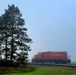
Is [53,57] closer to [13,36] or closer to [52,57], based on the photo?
[52,57]

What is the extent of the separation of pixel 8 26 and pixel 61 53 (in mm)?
36160

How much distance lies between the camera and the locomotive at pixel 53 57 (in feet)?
266

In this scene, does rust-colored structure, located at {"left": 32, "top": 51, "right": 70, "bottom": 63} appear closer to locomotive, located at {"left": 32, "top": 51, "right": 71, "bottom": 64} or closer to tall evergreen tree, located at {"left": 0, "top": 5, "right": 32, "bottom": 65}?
locomotive, located at {"left": 32, "top": 51, "right": 71, "bottom": 64}

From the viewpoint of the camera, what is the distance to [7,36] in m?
50.2

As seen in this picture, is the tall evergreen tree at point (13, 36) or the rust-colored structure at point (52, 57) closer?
the tall evergreen tree at point (13, 36)

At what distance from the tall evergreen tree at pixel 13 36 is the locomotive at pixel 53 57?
33.1 metres

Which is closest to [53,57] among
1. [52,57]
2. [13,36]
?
[52,57]

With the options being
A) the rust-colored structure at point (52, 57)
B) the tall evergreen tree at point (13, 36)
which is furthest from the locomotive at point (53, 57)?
the tall evergreen tree at point (13, 36)

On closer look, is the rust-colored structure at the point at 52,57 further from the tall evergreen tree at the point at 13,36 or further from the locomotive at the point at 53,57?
the tall evergreen tree at the point at 13,36

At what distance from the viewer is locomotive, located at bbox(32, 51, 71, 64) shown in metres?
80.9

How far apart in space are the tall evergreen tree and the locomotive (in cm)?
3312

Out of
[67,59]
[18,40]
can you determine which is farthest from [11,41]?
[67,59]

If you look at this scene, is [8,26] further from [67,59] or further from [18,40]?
[67,59]

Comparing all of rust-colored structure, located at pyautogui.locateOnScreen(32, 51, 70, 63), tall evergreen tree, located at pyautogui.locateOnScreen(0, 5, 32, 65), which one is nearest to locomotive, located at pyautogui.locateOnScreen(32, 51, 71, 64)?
rust-colored structure, located at pyautogui.locateOnScreen(32, 51, 70, 63)
